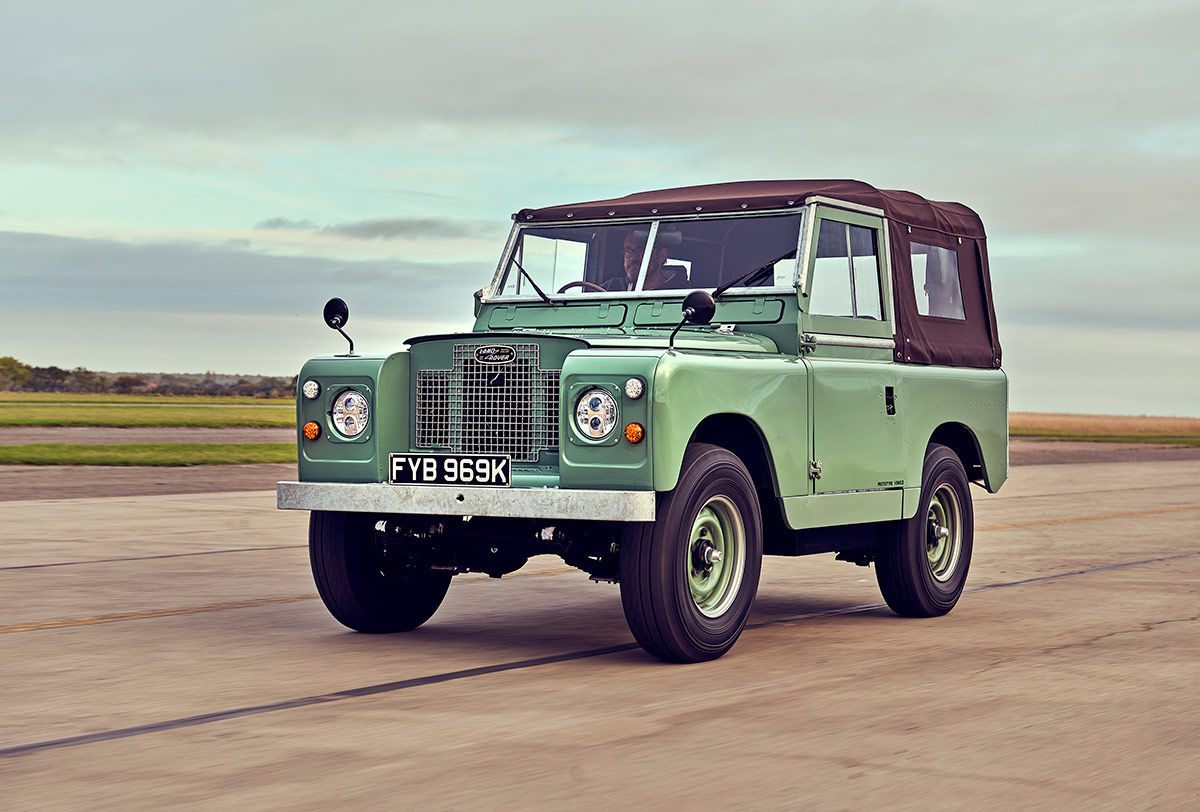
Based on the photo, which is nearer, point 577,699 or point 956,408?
point 577,699

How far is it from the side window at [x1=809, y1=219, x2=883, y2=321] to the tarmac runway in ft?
6.30

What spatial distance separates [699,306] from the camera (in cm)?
769

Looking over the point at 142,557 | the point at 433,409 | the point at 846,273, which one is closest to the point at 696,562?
the point at 433,409

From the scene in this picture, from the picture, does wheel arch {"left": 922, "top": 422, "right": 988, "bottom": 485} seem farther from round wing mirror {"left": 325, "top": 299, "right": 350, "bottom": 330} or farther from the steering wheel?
round wing mirror {"left": 325, "top": 299, "right": 350, "bottom": 330}

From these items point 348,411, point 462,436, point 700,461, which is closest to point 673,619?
point 700,461

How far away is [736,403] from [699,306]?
529mm

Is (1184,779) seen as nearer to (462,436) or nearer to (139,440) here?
(462,436)

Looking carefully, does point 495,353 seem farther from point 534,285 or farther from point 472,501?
point 534,285

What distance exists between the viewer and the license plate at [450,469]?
7609mm

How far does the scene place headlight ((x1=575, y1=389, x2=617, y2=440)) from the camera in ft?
24.0

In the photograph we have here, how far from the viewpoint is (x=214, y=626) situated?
8.92 metres

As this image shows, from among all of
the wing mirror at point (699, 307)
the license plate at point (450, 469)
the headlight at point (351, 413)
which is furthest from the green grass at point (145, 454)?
the wing mirror at point (699, 307)

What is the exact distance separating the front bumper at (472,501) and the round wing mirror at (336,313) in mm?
1057

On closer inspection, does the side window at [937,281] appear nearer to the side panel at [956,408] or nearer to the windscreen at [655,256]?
the side panel at [956,408]
